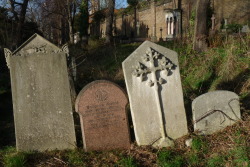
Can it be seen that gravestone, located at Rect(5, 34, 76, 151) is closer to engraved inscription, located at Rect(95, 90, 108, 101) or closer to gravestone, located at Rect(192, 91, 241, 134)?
engraved inscription, located at Rect(95, 90, 108, 101)

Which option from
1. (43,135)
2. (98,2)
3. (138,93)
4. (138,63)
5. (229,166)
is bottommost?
(229,166)

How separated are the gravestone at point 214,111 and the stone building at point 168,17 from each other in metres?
13.2

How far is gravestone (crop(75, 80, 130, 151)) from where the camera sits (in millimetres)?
4797

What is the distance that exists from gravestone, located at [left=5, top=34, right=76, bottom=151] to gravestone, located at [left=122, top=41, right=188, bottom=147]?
118 cm

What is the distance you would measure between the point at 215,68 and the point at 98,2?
20.1 meters

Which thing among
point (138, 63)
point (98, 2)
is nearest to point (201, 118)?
point (138, 63)

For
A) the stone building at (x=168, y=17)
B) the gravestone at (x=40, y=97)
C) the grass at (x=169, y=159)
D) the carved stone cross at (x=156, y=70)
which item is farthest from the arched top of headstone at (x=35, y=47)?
the stone building at (x=168, y=17)

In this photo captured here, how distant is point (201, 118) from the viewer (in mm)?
5137

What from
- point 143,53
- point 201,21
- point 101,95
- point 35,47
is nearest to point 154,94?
point 143,53

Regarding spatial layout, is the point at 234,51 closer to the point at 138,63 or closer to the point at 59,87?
the point at 138,63

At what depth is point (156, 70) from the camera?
16.3ft

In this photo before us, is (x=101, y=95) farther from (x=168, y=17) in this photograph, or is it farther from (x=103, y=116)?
(x=168, y=17)

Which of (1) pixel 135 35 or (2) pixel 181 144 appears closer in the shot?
(2) pixel 181 144

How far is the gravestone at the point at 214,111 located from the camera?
5125 mm
